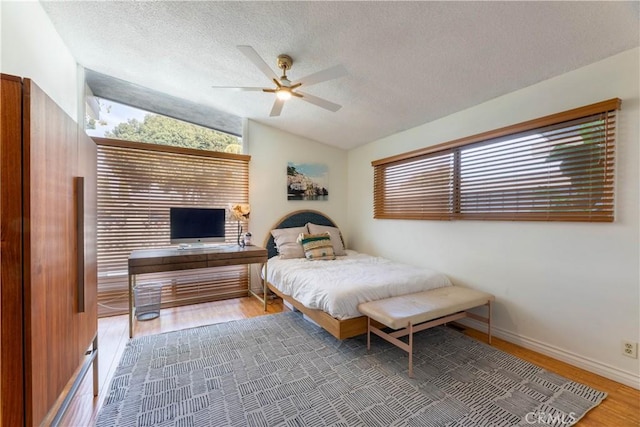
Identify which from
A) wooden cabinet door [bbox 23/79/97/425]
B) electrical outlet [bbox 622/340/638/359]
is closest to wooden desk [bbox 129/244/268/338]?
wooden cabinet door [bbox 23/79/97/425]

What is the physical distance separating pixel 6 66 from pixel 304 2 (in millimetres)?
2064

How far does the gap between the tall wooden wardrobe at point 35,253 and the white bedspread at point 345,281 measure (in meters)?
1.66

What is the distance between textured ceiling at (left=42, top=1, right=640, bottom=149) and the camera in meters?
1.74

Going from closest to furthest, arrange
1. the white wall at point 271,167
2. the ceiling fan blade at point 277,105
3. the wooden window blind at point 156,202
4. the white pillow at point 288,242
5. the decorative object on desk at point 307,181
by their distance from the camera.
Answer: the ceiling fan blade at point 277,105 < the wooden window blind at point 156,202 < the white pillow at point 288,242 < the white wall at point 271,167 < the decorative object on desk at point 307,181

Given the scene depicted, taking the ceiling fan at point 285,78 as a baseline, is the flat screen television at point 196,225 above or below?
below

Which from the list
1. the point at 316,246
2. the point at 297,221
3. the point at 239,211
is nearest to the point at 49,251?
the point at 239,211

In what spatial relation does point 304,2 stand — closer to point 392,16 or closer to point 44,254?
point 392,16

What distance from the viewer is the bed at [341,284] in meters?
2.29

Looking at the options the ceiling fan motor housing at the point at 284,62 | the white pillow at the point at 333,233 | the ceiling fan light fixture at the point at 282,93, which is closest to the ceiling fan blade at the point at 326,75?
the ceiling fan light fixture at the point at 282,93

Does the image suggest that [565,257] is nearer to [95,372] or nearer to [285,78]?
[285,78]

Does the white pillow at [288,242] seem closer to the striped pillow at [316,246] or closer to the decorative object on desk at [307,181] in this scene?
the striped pillow at [316,246]

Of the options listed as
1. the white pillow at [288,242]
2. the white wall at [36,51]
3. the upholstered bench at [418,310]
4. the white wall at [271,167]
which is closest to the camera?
the white wall at [36,51]

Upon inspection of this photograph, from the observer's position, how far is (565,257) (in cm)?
218

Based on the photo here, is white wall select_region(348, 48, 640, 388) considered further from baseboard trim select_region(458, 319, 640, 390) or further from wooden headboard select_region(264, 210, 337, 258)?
wooden headboard select_region(264, 210, 337, 258)
